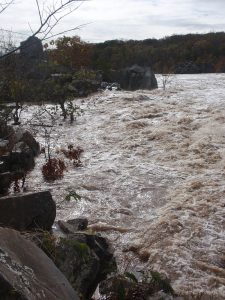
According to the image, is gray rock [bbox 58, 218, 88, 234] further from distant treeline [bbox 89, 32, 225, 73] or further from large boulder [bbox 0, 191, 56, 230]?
distant treeline [bbox 89, 32, 225, 73]

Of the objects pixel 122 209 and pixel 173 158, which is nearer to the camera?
pixel 122 209

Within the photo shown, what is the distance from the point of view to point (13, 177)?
7406mm

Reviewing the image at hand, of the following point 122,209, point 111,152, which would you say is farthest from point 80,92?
point 122,209

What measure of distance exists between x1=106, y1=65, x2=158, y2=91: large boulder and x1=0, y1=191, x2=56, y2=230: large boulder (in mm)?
14223

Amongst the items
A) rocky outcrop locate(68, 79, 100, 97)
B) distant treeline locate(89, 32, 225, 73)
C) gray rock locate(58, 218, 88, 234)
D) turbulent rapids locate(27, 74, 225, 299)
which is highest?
distant treeline locate(89, 32, 225, 73)

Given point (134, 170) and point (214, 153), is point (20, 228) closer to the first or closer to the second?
point (134, 170)

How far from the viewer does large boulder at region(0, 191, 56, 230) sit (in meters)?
4.44

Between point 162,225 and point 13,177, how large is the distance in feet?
9.38

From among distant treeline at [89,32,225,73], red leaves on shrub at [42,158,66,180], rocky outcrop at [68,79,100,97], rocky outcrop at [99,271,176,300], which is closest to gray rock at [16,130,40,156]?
red leaves on shrub at [42,158,66,180]

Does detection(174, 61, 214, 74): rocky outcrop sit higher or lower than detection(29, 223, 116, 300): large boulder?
higher

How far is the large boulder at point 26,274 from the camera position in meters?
2.38

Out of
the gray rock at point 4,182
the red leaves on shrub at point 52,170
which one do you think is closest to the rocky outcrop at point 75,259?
the gray rock at point 4,182

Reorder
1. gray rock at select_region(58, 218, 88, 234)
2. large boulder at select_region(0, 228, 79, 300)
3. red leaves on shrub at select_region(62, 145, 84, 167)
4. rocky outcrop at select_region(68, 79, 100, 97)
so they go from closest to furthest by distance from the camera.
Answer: large boulder at select_region(0, 228, 79, 300), gray rock at select_region(58, 218, 88, 234), red leaves on shrub at select_region(62, 145, 84, 167), rocky outcrop at select_region(68, 79, 100, 97)

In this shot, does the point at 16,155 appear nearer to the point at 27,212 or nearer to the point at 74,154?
the point at 74,154
